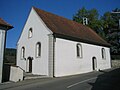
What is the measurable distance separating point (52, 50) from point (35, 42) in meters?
3.67

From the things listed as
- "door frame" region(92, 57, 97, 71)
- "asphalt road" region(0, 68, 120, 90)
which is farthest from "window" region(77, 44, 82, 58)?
"asphalt road" region(0, 68, 120, 90)

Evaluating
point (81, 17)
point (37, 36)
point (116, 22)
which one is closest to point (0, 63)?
point (37, 36)

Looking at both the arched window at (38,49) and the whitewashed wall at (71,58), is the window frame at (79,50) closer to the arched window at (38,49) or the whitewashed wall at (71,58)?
the whitewashed wall at (71,58)

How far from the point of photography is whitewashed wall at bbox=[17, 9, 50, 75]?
19.2m

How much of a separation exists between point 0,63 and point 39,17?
8.85m

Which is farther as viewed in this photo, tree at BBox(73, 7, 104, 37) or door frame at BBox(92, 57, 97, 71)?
tree at BBox(73, 7, 104, 37)

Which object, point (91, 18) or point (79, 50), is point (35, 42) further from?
point (91, 18)

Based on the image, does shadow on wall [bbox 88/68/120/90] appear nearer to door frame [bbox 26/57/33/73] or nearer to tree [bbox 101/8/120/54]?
door frame [bbox 26/57/33/73]

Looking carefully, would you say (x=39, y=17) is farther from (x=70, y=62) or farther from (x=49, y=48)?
(x=70, y=62)

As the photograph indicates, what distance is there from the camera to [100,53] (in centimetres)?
2723

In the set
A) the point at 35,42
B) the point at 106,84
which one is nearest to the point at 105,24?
the point at 35,42

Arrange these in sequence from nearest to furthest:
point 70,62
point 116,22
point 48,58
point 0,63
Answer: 1. point 0,63
2. point 48,58
3. point 70,62
4. point 116,22

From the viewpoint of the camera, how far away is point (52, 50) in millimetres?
18656

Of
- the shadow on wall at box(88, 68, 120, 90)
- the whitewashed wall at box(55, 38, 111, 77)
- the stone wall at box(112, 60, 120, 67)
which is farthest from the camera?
the stone wall at box(112, 60, 120, 67)
